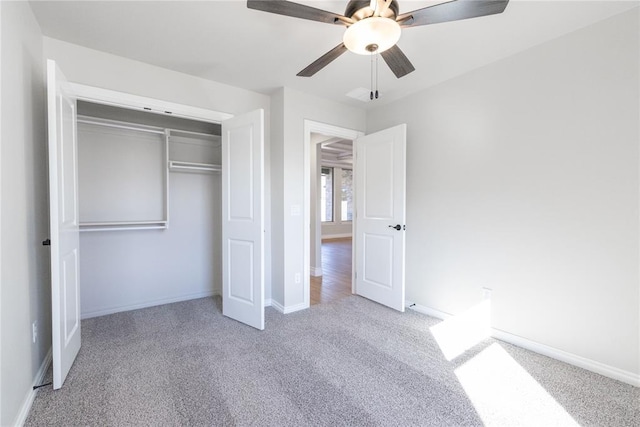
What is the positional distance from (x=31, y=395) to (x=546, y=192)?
390cm

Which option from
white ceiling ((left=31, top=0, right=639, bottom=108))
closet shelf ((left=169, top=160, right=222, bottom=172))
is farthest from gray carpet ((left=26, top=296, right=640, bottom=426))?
white ceiling ((left=31, top=0, right=639, bottom=108))

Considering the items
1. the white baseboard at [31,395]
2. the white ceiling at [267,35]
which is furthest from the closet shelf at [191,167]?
the white baseboard at [31,395]

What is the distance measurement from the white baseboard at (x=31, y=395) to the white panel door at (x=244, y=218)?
1.41 m

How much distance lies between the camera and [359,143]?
147 inches

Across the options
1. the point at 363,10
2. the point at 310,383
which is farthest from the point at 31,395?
the point at 363,10

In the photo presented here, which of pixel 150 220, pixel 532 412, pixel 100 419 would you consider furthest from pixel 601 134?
pixel 150 220

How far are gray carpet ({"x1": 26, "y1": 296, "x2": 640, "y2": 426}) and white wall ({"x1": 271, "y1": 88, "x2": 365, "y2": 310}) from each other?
581mm

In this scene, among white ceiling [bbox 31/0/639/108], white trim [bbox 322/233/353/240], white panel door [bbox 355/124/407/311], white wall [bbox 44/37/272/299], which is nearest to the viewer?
white ceiling [bbox 31/0/639/108]

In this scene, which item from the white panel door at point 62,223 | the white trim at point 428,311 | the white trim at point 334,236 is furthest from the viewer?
the white trim at point 334,236

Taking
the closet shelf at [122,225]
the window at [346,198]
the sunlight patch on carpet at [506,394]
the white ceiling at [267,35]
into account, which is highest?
the white ceiling at [267,35]

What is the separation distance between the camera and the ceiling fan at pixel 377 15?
1.43m

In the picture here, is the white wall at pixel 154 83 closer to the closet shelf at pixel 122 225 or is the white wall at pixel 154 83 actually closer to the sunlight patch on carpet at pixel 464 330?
the closet shelf at pixel 122 225

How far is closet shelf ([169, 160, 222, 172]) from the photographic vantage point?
10.8 feet

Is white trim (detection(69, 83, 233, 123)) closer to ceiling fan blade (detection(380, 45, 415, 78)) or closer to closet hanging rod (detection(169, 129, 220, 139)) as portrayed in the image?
closet hanging rod (detection(169, 129, 220, 139))
